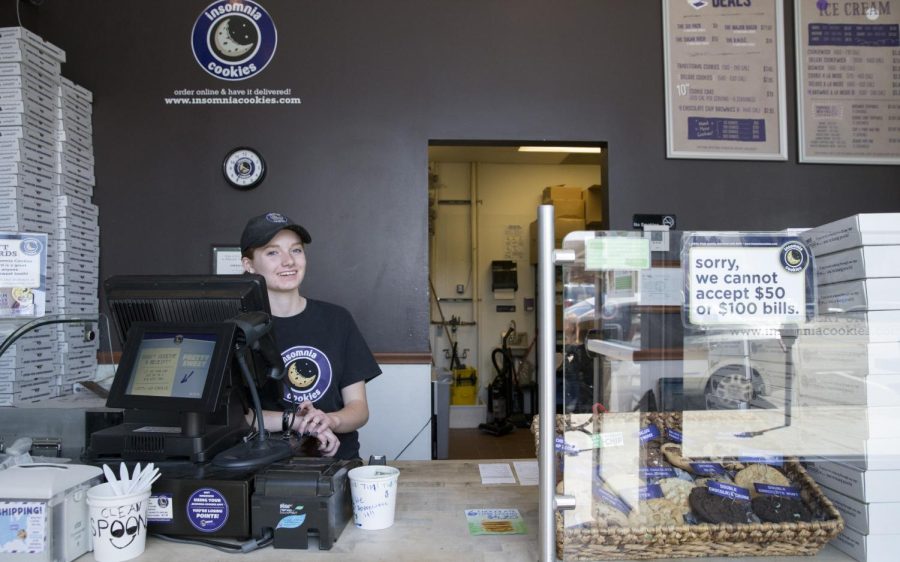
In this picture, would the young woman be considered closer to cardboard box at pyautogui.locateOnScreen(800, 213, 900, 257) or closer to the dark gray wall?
the dark gray wall

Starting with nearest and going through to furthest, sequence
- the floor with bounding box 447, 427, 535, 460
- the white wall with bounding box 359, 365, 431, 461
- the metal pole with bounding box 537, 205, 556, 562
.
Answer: the metal pole with bounding box 537, 205, 556, 562 < the white wall with bounding box 359, 365, 431, 461 < the floor with bounding box 447, 427, 535, 460

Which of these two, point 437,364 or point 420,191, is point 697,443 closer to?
point 420,191

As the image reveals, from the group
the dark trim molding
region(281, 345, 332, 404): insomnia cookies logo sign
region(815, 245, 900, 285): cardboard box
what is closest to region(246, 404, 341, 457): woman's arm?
region(281, 345, 332, 404): insomnia cookies logo sign

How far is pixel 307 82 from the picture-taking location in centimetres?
353

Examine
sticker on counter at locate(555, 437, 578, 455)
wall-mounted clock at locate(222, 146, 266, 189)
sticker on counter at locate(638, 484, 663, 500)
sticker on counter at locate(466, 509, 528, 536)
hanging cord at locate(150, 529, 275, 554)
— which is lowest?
sticker on counter at locate(466, 509, 528, 536)

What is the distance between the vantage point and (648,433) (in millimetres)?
1251

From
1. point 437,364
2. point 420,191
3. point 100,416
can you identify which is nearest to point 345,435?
point 100,416

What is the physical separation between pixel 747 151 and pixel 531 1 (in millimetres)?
1560

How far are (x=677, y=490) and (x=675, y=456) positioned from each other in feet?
0.27

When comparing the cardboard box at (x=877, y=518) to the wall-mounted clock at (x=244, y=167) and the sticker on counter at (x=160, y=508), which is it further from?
the wall-mounted clock at (x=244, y=167)

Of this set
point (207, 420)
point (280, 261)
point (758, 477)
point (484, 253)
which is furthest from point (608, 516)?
point (484, 253)

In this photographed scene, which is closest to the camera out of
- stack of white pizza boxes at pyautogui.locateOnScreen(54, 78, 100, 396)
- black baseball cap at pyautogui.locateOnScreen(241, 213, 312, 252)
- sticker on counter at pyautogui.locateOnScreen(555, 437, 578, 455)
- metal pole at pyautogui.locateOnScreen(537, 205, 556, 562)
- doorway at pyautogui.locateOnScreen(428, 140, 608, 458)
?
metal pole at pyautogui.locateOnScreen(537, 205, 556, 562)

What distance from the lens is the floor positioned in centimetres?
530

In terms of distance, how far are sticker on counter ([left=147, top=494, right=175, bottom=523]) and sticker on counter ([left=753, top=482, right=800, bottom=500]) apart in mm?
1159
